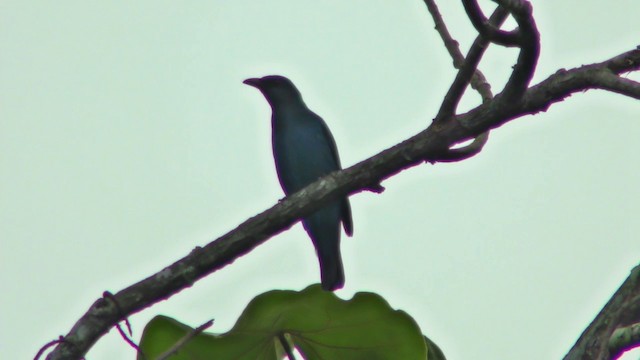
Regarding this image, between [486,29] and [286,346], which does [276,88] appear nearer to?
[486,29]

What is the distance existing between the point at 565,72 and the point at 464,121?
0.36 m

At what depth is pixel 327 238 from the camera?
712cm

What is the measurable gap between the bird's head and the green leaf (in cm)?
487

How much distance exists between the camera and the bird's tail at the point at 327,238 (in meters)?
6.93

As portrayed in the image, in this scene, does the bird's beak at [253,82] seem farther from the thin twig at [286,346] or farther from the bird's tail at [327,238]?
the thin twig at [286,346]

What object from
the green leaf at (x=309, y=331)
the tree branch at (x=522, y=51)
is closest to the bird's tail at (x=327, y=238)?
the tree branch at (x=522, y=51)

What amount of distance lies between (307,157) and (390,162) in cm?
409

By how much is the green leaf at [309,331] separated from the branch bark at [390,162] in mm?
172

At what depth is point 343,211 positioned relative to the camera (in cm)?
705

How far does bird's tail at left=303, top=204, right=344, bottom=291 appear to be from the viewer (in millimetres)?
6930

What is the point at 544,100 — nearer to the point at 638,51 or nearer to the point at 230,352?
the point at 638,51

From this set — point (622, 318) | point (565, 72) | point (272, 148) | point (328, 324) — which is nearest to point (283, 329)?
point (328, 324)

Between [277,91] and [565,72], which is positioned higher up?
[277,91]

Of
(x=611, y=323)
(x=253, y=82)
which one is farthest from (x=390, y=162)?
(x=253, y=82)
